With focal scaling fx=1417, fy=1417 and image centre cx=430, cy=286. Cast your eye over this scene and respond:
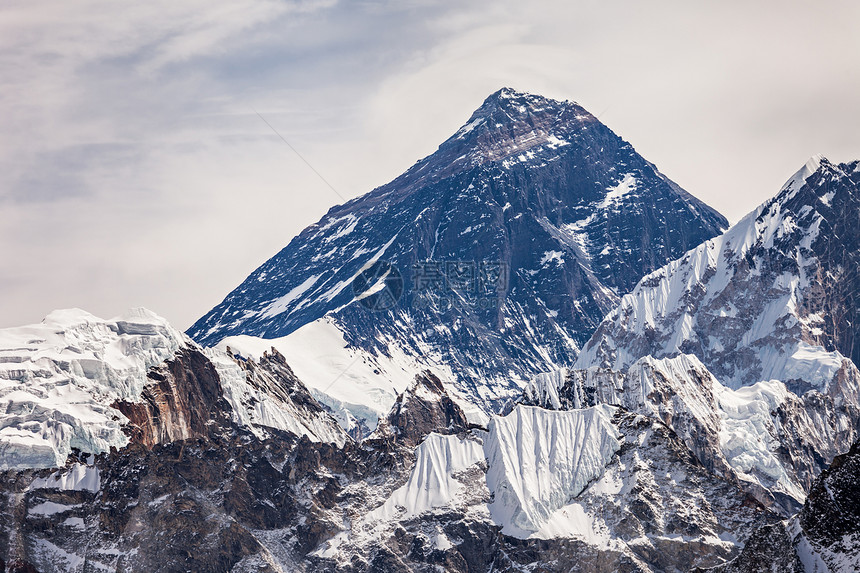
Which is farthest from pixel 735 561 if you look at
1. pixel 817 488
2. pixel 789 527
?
pixel 817 488

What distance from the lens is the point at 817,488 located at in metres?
148

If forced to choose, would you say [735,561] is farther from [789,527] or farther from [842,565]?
[842,565]

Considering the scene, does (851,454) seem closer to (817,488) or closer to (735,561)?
(817,488)

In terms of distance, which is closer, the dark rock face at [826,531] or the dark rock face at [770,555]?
the dark rock face at [826,531]

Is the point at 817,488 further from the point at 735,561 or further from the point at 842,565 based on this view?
the point at 735,561

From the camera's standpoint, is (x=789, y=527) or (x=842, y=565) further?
(x=789, y=527)

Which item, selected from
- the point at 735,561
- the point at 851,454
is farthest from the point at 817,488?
the point at 735,561

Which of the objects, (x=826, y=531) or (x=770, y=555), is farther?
(x=770, y=555)

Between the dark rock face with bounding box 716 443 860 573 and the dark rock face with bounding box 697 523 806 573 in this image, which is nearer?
the dark rock face with bounding box 716 443 860 573

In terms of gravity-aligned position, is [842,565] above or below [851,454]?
below

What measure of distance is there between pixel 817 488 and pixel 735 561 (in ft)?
71.8

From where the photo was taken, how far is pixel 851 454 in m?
146

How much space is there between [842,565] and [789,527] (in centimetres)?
1490

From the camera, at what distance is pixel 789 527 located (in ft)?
519
